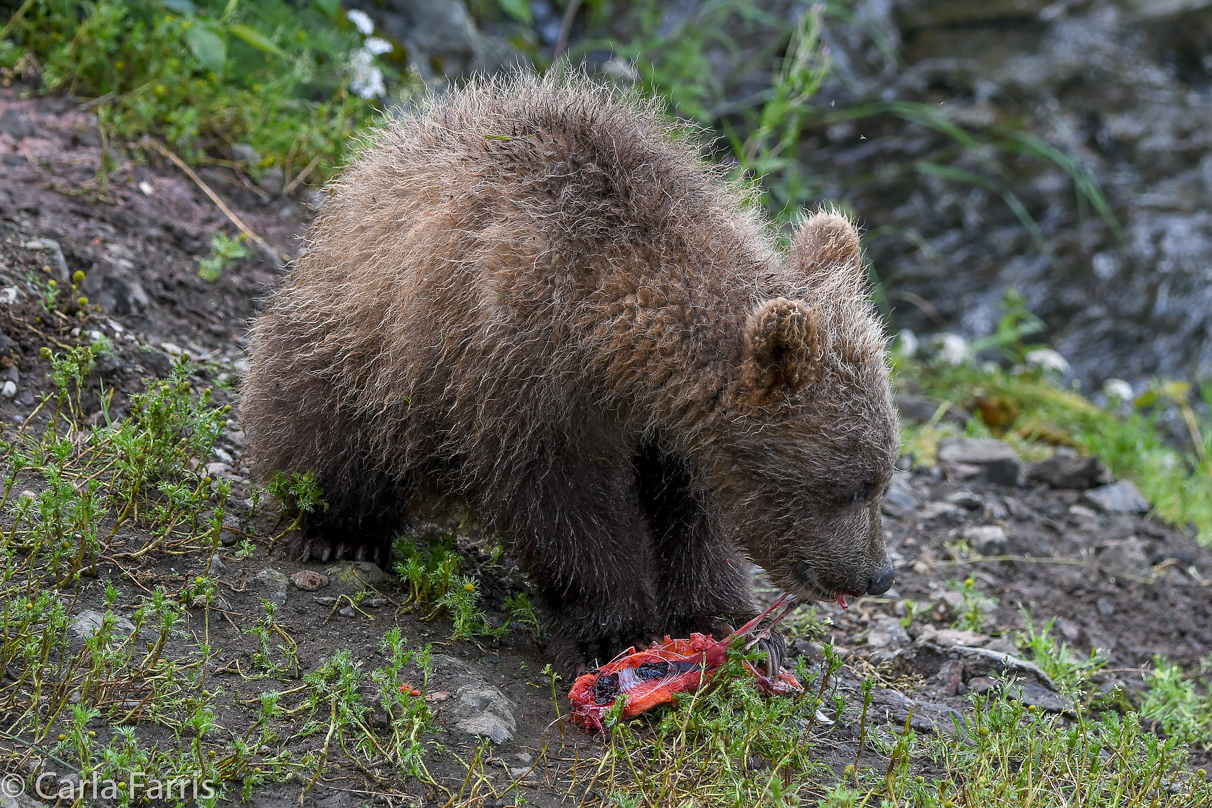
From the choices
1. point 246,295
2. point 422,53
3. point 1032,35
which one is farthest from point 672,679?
point 1032,35

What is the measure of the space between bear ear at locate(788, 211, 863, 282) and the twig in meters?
3.17

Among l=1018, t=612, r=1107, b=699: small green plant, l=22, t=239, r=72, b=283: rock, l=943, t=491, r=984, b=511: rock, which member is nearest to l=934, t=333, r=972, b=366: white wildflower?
l=943, t=491, r=984, b=511: rock

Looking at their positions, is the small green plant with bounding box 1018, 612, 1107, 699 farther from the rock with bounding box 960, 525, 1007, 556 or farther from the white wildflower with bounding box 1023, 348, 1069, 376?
the white wildflower with bounding box 1023, 348, 1069, 376

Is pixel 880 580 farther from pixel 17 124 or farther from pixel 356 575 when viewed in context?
pixel 17 124

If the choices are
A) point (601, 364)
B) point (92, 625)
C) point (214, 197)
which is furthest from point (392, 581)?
point (214, 197)

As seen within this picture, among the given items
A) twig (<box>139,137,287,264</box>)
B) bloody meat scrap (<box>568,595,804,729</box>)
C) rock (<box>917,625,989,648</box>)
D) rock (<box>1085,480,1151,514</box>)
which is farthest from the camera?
rock (<box>1085,480,1151,514</box>)

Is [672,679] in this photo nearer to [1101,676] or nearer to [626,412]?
[626,412]

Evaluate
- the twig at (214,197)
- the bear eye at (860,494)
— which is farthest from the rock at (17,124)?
the bear eye at (860,494)

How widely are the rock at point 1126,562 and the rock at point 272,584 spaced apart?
13.1 feet

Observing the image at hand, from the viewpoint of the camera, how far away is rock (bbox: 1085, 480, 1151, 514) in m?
6.38

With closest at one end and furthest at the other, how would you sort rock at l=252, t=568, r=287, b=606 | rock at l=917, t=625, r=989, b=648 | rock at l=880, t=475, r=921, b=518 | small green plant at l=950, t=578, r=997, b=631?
rock at l=252, t=568, r=287, b=606 → rock at l=917, t=625, r=989, b=648 → small green plant at l=950, t=578, r=997, b=631 → rock at l=880, t=475, r=921, b=518

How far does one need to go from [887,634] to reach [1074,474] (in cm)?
251

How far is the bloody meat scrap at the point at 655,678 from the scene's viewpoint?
11.2 feet

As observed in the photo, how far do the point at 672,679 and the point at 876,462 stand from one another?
35.8 inches
